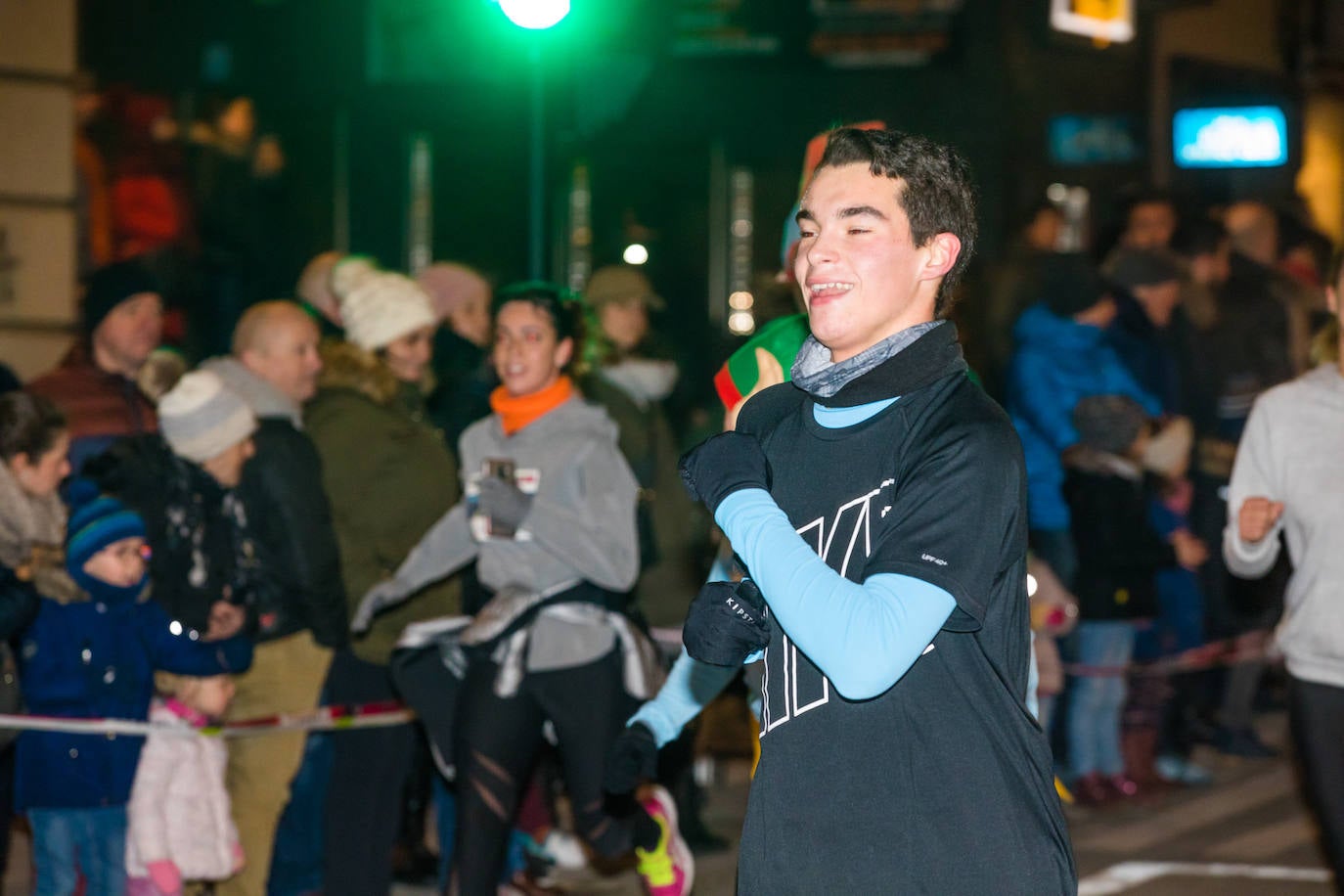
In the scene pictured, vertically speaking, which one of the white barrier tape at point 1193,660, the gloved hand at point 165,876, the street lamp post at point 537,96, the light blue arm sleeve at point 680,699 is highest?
the street lamp post at point 537,96

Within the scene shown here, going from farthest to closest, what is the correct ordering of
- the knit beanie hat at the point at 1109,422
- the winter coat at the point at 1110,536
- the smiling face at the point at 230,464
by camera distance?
the winter coat at the point at 1110,536 → the knit beanie hat at the point at 1109,422 → the smiling face at the point at 230,464

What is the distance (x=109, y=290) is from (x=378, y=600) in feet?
6.43

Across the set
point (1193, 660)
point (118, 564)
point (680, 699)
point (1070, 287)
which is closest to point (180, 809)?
point (118, 564)

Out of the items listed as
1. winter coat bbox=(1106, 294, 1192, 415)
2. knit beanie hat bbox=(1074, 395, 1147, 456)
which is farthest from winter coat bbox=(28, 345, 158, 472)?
winter coat bbox=(1106, 294, 1192, 415)

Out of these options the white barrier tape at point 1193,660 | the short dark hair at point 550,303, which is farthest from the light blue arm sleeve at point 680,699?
the white barrier tape at point 1193,660

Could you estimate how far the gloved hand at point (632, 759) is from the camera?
3.64m

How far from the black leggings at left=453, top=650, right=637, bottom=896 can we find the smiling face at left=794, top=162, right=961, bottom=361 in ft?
9.76

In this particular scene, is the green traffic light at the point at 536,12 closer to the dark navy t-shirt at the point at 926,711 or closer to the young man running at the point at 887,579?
the young man running at the point at 887,579

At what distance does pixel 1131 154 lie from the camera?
17.7 metres

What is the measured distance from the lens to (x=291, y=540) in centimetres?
618

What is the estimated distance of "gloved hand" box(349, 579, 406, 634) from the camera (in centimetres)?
600

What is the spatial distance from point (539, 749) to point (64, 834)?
1493 millimetres

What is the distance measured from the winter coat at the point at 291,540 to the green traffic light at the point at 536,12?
2245 mm

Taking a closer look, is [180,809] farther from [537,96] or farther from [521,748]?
[537,96]
